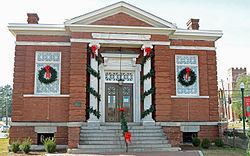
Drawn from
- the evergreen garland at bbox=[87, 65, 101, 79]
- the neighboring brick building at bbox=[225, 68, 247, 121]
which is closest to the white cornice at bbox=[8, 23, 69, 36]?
the evergreen garland at bbox=[87, 65, 101, 79]

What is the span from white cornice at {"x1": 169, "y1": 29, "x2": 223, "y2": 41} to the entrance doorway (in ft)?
13.3

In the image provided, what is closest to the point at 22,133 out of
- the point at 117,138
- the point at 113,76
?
the point at 117,138

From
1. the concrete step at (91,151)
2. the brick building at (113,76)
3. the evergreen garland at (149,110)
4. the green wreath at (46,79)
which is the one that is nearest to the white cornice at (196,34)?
the brick building at (113,76)

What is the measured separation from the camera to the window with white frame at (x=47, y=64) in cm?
1433

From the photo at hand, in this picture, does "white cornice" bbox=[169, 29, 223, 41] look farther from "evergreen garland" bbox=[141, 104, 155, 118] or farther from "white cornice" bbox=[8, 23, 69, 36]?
"white cornice" bbox=[8, 23, 69, 36]

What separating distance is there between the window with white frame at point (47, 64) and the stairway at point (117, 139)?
10.4ft

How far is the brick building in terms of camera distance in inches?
531

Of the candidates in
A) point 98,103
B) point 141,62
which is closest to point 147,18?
point 141,62

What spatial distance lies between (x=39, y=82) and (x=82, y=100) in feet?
9.94

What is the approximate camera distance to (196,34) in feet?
50.1

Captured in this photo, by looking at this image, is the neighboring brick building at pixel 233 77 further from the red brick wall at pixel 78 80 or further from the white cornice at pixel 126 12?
the red brick wall at pixel 78 80

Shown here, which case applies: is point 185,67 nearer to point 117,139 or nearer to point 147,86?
point 147,86

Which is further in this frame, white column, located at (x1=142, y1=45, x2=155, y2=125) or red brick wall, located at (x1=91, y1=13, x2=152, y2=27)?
red brick wall, located at (x1=91, y1=13, x2=152, y2=27)

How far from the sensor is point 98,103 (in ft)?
47.7
